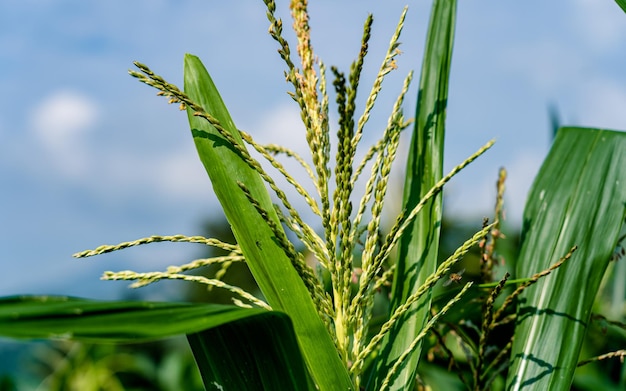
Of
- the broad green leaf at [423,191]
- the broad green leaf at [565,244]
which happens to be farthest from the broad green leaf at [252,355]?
the broad green leaf at [565,244]

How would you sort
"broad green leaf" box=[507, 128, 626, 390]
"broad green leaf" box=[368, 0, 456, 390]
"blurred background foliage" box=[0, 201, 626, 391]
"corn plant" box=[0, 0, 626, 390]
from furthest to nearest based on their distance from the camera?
"blurred background foliage" box=[0, 201, 626, 391]
"broad green leaf" box=[507, 128, 626, 390]
"broad green leaf" box=[368, 0, 456, 390]
"corn plant" box=[0, 0, 626, 390]

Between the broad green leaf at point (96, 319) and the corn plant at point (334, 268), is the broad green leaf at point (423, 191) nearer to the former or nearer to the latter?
the corn plant at point (334, 268)

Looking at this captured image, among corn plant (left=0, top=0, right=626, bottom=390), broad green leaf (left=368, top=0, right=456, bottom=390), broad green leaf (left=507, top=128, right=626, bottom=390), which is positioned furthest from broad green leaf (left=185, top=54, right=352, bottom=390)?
broad green leaf (left=507, top=128, right=626, bottom=390)

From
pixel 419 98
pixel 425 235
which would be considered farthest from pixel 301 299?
pixel 419 98

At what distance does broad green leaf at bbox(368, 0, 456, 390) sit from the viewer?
2.63ft

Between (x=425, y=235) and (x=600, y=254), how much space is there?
0.29 meters

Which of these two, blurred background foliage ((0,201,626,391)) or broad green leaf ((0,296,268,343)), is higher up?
broad green leaf ((0,296,268,343))

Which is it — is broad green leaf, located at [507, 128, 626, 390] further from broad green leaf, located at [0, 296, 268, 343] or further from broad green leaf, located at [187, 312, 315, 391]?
broad green leaf, located at [0, 296, 268, 343]

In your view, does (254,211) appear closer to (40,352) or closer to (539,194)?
(539,194)

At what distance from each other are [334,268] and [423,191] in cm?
24

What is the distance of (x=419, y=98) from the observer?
3.12 ft

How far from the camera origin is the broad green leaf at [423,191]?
31.6 inches

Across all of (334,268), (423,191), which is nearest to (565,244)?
(423,191)

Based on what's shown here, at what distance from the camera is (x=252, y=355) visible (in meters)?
0.68
